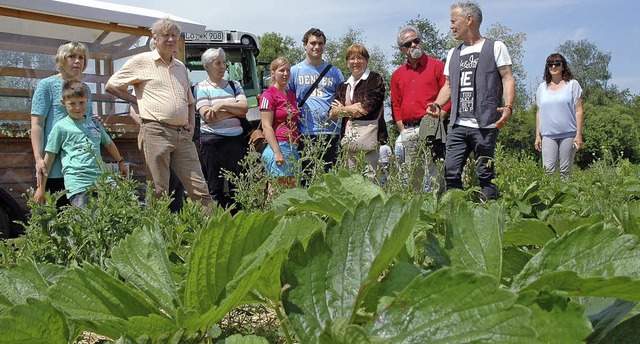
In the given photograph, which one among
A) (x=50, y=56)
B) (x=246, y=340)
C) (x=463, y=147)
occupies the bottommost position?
(x=463, y=147)

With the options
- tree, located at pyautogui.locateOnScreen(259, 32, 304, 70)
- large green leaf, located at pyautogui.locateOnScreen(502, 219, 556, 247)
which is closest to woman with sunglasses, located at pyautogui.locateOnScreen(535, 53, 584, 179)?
large green leaf, located at pyautogui.locateOnScreen(502, 219, 556, 247)

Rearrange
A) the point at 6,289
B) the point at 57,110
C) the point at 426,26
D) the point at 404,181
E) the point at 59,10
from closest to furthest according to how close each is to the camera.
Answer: the point at 6,289, the point at 404,181, the point at 57,110, the point at 59,10, the point at 426,26

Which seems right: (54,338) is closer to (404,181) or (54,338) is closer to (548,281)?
(548,281)

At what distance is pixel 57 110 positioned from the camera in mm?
5668

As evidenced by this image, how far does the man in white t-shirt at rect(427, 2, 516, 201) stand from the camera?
6.04 metres

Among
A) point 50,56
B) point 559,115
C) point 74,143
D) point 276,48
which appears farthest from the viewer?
point 276,48

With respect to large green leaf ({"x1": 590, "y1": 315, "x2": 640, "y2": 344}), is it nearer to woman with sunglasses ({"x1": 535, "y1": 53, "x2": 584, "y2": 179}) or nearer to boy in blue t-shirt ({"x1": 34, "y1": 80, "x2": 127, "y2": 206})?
boy in blue t-shirt ({"x1": 34, "y1": 80, "x2": 127, "y2": 206})

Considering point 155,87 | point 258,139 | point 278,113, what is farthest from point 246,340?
point 258,139

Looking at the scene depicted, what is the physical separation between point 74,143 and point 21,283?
15.9ft

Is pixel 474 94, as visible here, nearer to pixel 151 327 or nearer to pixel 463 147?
pixel 463 147

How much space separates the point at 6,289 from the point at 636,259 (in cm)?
69

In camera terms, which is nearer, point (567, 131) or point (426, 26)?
point (567, 131)

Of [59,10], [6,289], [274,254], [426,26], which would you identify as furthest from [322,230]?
[426,26]

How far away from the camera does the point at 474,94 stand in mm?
6105
